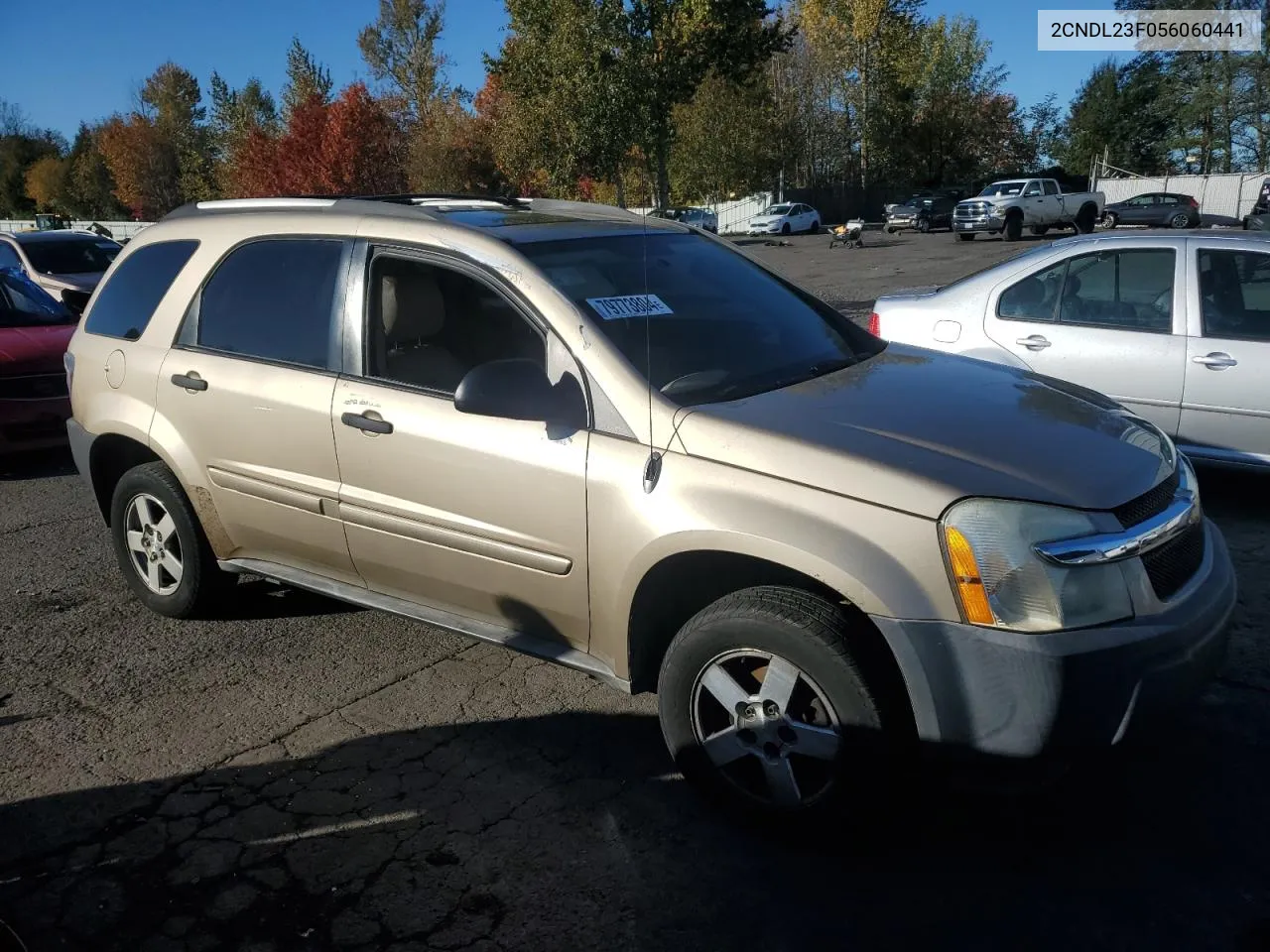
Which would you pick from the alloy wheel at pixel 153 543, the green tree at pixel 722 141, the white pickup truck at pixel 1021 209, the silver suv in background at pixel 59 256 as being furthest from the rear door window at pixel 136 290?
the green tree at pixel 722 141

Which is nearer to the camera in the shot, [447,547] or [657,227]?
[447,547]

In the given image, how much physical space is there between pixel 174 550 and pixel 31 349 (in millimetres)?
4125

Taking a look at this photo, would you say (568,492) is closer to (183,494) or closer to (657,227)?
(657,227)

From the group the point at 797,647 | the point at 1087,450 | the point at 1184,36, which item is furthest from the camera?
the point at 1184,36

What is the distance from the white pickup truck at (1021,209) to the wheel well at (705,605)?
33.1 meters

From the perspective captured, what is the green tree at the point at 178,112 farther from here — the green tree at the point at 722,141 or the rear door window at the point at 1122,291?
the rear door window at the point at 1122,291

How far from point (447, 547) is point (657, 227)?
1.62 m

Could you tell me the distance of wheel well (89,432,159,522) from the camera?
484cm

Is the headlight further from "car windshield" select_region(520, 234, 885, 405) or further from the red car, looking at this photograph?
the red car

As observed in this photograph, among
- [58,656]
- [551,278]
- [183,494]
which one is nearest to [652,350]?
[551,278]

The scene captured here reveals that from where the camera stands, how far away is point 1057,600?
2.64 m

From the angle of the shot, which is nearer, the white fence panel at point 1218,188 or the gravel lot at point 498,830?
the gravel lot at point 498,830

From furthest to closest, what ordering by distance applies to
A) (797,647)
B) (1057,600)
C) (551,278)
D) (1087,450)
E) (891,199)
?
1. (891,199)
2. (551,278)
3. (1087,450)
4. (797,647)
5. (1057,600)

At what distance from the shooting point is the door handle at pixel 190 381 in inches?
171
